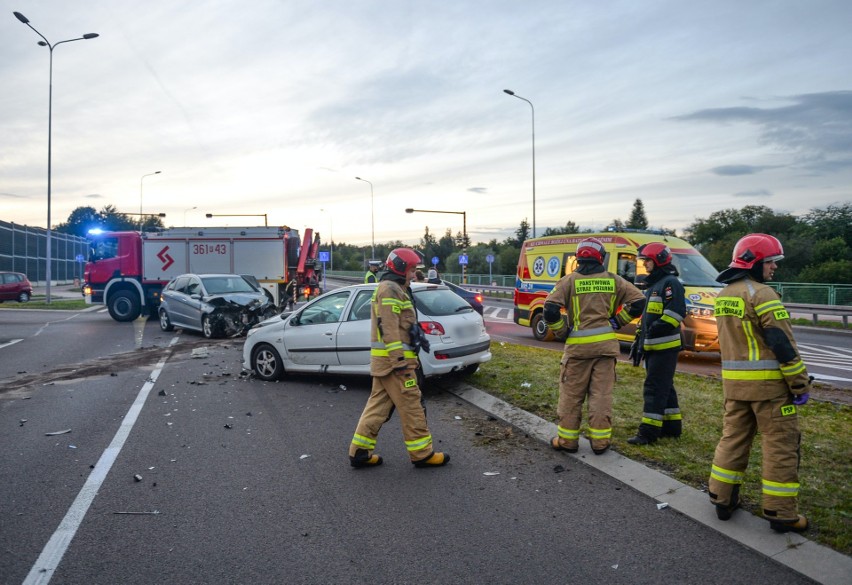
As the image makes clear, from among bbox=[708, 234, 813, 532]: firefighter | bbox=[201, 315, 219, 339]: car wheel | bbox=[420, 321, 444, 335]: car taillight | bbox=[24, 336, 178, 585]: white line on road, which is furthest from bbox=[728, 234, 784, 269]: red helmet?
bbox=[201, 315, 219, 339]: car wheel

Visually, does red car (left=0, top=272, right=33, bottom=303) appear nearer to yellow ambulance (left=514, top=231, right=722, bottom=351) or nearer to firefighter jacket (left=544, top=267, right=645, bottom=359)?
yellow ambulance (left=514, top=231, right=722, bottom=351)

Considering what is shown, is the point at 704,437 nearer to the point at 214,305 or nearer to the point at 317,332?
the point at 317,332

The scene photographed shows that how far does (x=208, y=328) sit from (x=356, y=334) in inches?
315

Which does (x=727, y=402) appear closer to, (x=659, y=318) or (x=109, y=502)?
(x=659, y=318)

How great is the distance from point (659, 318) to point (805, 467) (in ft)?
5.32

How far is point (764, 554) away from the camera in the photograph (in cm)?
358

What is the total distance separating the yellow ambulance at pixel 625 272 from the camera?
35.0ft

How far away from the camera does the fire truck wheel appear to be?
20641mm

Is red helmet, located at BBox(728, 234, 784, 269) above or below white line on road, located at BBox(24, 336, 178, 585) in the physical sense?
above

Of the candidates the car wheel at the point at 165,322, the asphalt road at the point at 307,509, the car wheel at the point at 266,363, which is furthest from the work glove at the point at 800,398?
the car wheel at the point at 165,322

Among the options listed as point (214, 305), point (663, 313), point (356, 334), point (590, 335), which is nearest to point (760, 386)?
point (590, 335)

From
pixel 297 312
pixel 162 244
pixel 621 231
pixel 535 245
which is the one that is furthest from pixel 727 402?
pixel 162 244

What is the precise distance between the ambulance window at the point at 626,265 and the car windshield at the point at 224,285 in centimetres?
981

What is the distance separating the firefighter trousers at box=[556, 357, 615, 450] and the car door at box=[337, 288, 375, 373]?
3.44 metres
